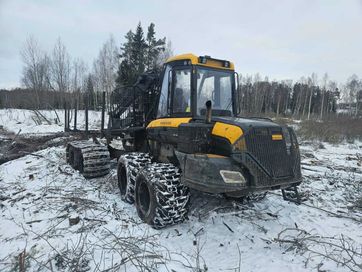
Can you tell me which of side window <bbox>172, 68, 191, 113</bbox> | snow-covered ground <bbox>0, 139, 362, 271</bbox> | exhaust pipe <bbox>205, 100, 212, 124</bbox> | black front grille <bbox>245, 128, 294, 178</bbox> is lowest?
snow-covered ground <bbox>0, 139, 362, 271</bbox>

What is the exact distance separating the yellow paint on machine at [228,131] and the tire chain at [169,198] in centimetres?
99

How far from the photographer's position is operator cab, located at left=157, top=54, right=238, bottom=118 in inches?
203

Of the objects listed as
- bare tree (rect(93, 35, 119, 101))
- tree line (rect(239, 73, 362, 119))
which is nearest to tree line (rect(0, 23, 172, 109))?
bare tree (rect(93, 35, 119, 101))

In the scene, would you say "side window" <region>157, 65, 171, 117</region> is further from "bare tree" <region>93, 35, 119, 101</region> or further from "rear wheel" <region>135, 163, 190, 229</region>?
"bare tree" <region>93, 35, 119, 101</region>

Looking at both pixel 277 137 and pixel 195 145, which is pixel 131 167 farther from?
pixel 277 137

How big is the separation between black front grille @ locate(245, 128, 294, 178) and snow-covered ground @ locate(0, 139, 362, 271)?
3.26ft

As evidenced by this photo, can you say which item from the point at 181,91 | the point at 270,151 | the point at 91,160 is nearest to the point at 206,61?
the point at 181,91

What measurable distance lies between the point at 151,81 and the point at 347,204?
508cm

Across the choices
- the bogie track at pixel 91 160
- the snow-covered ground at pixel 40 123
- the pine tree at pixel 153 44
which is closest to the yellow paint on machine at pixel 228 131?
the bogie track at pixel 91 160

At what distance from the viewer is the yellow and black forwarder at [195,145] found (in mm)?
4164

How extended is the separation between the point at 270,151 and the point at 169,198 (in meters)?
1.73

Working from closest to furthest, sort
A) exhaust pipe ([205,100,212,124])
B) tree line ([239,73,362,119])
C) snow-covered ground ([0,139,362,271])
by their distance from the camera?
1. snow-covered ground ([0,139,362,271])
2. exhaust pipe ([205,100,212,124])
3. tree line ([239,73,362,119])

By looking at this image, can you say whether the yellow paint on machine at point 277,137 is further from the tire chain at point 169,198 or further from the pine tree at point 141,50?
the pine tree at point 141,50

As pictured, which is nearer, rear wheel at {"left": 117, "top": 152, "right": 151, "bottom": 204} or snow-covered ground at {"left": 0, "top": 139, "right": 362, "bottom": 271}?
snow-covered ground at {"left": 0, "top": 139, "right": 362, "bottom": 271}
